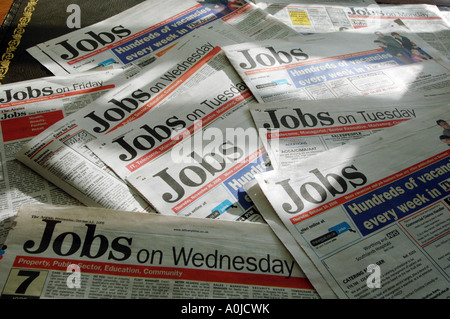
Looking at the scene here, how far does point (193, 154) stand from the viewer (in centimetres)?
61

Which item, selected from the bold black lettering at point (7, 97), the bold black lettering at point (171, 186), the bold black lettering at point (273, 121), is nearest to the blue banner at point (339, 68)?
the bold black lettering at point (273, 121)

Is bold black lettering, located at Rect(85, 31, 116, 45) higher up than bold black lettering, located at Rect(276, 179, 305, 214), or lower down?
higher up

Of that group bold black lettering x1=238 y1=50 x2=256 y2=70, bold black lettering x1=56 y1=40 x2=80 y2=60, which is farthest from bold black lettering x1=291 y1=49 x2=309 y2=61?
bold black lettering x1=56 y1=40 x2=80 y2=60

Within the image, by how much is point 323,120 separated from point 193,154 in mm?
256

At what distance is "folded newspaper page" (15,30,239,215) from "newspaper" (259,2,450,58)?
0.24m

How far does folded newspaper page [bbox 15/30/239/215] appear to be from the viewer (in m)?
0.56

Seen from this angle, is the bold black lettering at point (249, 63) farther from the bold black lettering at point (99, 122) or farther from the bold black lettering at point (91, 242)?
the bold black lettering at point (91, 242)

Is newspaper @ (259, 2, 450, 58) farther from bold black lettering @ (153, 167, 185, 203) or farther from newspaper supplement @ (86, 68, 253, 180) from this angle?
bold black lettering @ (153, 167, 185, 203)

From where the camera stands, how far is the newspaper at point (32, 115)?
1.84 feet

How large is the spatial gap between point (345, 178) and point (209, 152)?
0.23m

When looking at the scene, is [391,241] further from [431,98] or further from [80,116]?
[80,116]

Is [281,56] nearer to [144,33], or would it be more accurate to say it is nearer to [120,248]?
[144,33]

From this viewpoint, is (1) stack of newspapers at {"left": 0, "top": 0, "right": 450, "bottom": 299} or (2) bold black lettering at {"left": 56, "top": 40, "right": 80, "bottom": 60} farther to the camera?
(2) bold black lettering at {"left": 56, "top": 40, "right": 80, "bottom": 60}

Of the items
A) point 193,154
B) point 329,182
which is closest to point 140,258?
point 193,154
